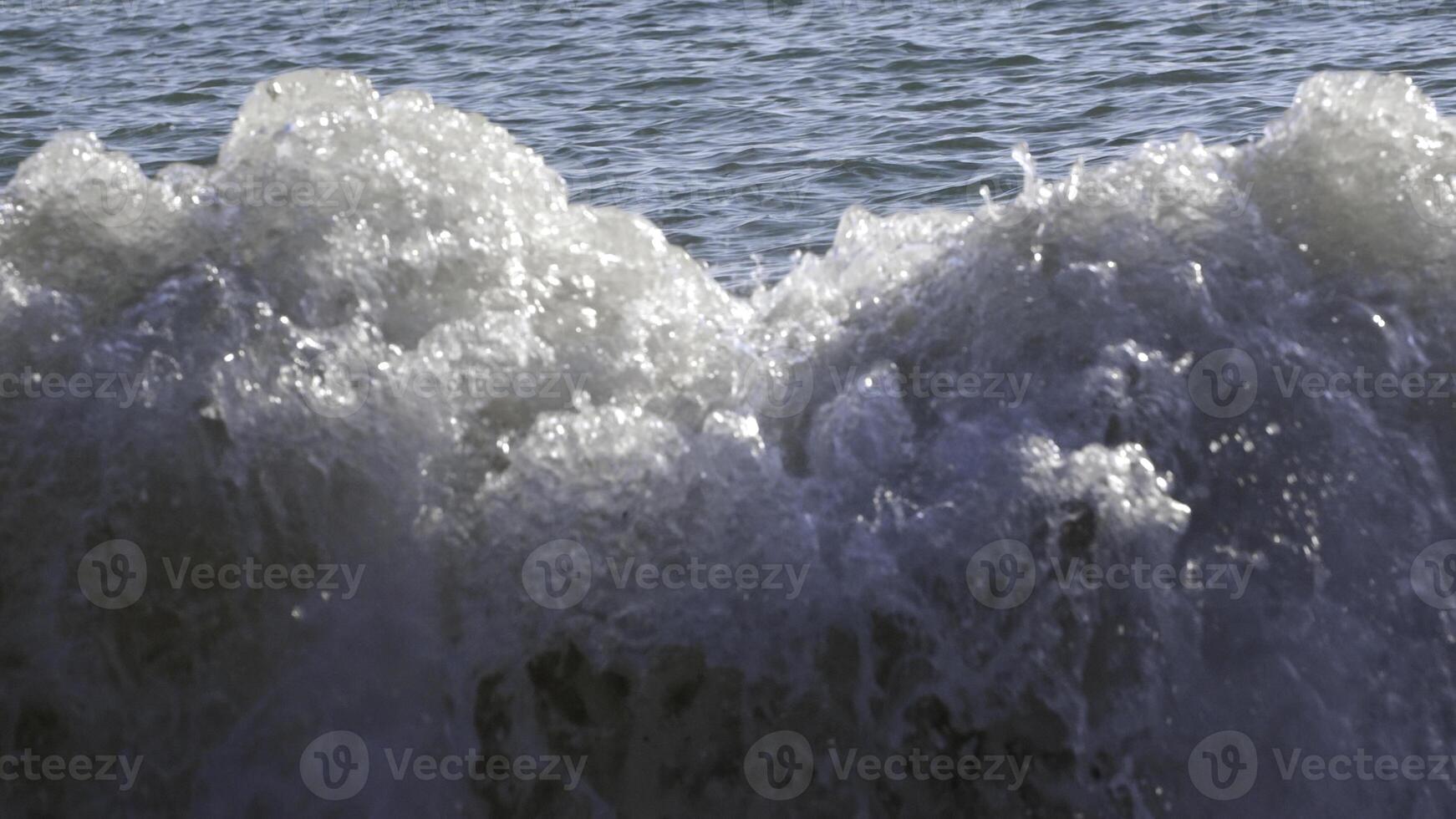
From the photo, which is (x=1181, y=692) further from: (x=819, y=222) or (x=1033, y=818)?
(x=819, y=222)

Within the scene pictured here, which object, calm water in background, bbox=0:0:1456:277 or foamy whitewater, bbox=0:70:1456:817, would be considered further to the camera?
calm water in background, bbox=0:0:1456:277

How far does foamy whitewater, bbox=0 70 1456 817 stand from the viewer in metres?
3.04

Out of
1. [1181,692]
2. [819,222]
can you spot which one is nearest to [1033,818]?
[1181,692]

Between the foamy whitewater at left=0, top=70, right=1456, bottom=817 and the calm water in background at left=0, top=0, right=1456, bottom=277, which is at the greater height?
the foamy whitewater at left=0, top=70, right=1456, bottom=817

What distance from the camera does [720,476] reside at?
321 cm

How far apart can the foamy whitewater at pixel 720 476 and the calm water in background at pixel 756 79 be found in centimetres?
281

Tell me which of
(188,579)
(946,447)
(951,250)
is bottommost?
(188,579)

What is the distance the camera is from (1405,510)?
3.16 meters

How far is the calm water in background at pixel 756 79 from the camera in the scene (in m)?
7.58

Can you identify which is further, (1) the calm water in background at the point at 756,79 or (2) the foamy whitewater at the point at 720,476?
(1) the calm water in background at the point at 756,79

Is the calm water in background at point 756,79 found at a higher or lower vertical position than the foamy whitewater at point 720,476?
lower

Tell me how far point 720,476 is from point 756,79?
6684 mm

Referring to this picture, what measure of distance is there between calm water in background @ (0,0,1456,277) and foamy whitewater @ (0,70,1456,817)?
2812 mm

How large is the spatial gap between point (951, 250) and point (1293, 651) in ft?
3.57
